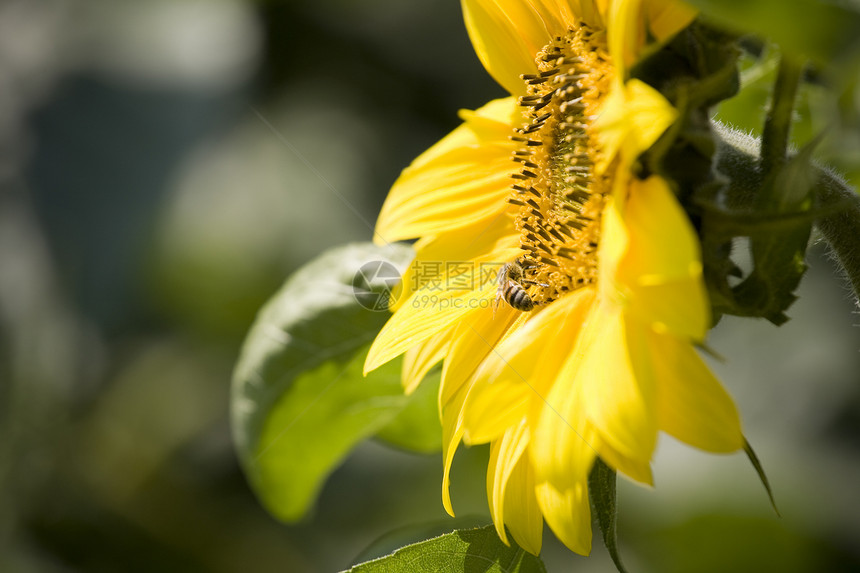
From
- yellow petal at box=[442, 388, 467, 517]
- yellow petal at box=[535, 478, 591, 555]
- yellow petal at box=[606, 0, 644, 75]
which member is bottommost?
yellow petal at box=[535, 478, 591, 555]

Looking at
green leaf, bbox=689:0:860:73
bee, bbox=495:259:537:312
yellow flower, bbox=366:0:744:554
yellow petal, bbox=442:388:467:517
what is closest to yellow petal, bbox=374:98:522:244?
yellow flower, bbox=366:0:744:554

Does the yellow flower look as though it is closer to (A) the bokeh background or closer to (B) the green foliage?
(B) the green foliage

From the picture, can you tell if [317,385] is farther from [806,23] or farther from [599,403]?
[806,23]

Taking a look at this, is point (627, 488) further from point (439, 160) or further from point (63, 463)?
point (63, 463)

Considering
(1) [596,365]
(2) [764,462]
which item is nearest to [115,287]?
(2) [764,462]

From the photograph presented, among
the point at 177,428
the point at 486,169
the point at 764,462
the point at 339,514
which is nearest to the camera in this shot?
the point at 486,169

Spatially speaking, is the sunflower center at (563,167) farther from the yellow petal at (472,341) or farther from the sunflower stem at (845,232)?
the sunflower stem at (845,232)
